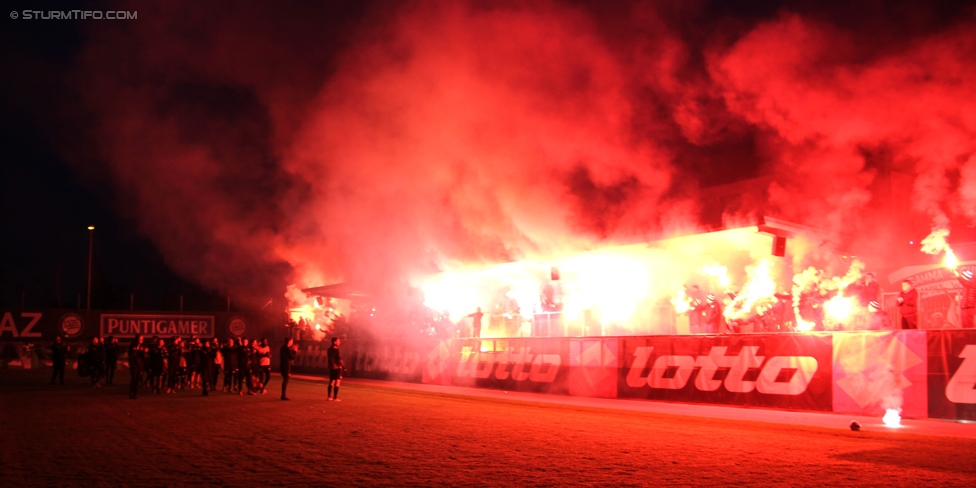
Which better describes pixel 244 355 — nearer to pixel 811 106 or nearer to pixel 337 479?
pixel 337 479

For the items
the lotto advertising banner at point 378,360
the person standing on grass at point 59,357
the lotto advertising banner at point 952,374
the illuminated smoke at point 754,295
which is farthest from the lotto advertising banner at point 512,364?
the person standing on grass at point 59,357

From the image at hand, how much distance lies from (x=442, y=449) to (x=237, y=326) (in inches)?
1315

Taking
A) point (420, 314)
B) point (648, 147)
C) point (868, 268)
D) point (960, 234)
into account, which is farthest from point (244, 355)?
point (960, 234)

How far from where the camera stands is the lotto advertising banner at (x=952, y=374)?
1209 cm

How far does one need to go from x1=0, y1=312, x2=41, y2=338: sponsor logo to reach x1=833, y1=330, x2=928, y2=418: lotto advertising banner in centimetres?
3527

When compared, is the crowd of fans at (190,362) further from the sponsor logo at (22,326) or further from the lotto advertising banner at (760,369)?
the sponsor logo at (22,326)

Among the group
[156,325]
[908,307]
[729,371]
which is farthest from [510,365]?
[156,325]

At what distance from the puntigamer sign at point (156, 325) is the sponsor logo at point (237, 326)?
94cm

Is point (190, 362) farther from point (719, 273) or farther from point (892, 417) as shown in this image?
point (892, 417)

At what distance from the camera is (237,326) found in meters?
40.4

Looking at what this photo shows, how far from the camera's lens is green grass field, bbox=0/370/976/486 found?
7.61 meters

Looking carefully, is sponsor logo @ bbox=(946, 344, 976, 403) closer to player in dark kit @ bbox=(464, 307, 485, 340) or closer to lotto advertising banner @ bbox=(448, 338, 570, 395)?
A: lotto advertising banner @ bbox=(448, 338, 570, 395)

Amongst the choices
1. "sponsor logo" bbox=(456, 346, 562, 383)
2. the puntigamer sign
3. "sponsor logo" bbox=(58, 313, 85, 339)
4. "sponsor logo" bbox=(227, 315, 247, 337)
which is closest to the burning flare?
"sponsor logo" bbox=(456, 346, 562, 383)

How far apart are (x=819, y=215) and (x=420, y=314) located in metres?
13.3
